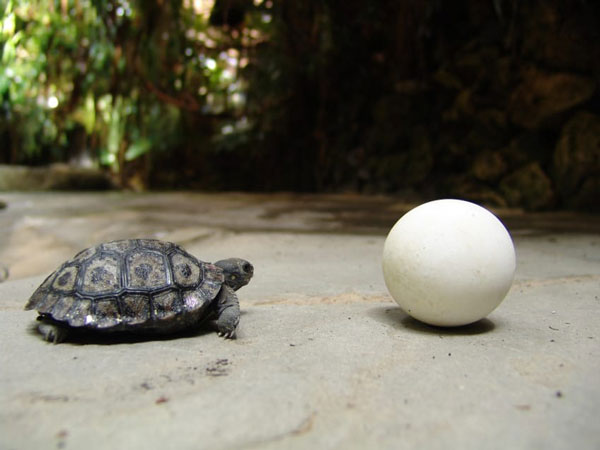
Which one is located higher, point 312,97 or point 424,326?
point 312,97

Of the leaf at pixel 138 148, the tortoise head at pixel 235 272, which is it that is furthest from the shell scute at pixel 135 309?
the leaf at pixel 138 148

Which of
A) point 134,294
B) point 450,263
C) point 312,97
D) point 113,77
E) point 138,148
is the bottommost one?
point 134,294

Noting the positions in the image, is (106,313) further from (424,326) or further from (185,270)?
(424,326)

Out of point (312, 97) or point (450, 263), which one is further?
point (312, 97)

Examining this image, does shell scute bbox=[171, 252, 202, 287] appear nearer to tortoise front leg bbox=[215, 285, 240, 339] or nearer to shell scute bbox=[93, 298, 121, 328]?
tortoise front leg bbox=[215, 285, 240, 339]

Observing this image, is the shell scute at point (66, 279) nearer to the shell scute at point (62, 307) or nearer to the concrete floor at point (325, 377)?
the shell scute at point (62, 307)

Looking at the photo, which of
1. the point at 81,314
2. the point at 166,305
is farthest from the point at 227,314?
the point at 81,314
